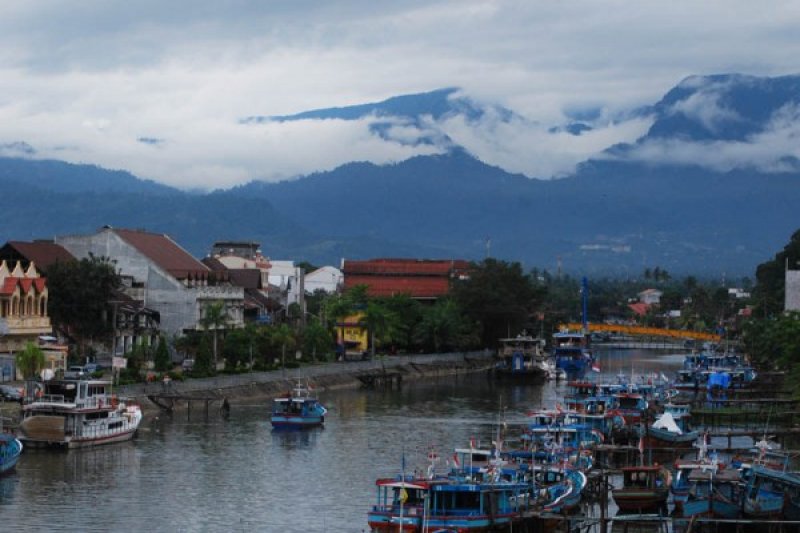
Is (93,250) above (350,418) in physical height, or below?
above

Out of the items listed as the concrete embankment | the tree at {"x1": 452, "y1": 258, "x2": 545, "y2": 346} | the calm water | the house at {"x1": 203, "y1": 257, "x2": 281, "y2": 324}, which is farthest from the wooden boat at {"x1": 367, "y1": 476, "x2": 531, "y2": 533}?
the tree at {"x1": 452, "y1": 258, "x2": 545, "y2": 346}

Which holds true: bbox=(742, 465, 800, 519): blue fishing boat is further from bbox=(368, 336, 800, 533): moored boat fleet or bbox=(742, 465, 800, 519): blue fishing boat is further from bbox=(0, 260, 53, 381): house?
bbox=(0, 260, 53, 381): house

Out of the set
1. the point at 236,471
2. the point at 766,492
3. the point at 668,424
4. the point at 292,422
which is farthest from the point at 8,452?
the point at 668,424

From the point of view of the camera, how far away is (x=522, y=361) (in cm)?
15775

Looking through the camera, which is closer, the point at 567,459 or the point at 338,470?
the point at 567,459

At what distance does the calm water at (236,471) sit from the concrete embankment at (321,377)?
104 inches

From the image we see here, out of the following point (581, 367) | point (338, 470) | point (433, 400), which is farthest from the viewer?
point (581, 367)

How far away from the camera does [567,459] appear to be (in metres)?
69.1

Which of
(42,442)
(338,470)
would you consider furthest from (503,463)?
(42,442)

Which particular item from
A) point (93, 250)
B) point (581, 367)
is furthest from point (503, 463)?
point (581, 367)

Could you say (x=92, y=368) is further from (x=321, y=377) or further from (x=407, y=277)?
(x=407, y=277)

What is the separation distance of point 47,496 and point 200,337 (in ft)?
191

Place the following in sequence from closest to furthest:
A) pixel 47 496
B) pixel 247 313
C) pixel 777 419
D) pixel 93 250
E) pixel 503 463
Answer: pixel 503 463
pixel 47 496
pixel 777 419
pixel 93 250
pixel 247 313

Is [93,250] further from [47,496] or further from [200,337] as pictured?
[47,496]
